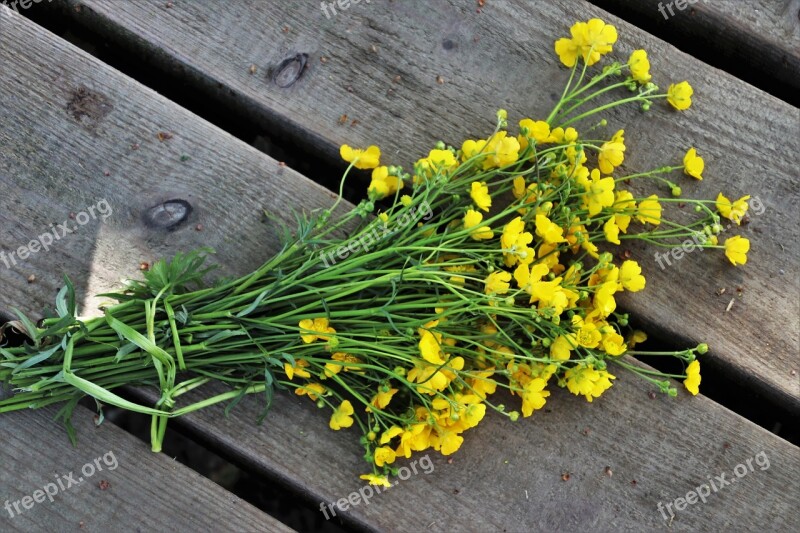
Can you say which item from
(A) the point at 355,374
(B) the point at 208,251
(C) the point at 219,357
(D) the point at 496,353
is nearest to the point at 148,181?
(B) the point at 208,251

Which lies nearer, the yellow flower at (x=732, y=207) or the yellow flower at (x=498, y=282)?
the yellow flower at (x=498, y=282)

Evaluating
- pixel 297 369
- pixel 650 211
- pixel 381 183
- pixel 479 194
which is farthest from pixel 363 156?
pixel 650 211

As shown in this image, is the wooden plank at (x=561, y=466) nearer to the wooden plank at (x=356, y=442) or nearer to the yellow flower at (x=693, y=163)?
the wooden plank at (x=356, y=442)

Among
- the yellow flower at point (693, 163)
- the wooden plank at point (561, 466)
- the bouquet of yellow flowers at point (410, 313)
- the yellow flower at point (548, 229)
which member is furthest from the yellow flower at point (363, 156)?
the yellow flower at point (693, 163)

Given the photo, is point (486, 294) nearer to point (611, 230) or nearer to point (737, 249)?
point (611, 230)

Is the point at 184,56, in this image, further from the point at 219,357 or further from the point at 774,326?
the point at 774,326
